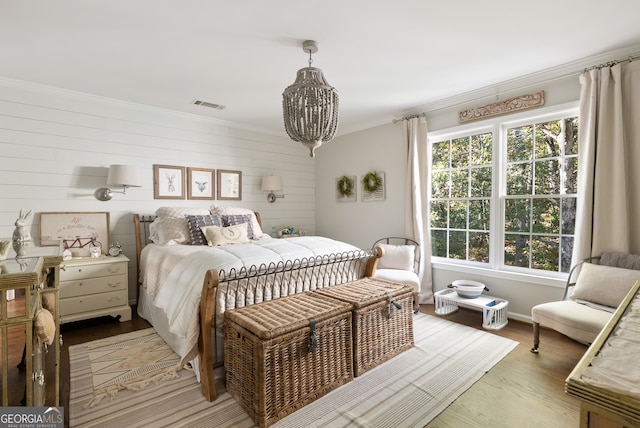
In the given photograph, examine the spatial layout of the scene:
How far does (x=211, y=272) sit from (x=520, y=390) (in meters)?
2.22

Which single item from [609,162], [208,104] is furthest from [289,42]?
[609,162]

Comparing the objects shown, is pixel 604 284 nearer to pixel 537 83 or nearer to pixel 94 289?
pixel 537 83

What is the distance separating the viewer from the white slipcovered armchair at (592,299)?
7.57ft

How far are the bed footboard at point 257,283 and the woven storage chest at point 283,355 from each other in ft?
0.37

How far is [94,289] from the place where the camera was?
3.26m

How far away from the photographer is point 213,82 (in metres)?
3.27

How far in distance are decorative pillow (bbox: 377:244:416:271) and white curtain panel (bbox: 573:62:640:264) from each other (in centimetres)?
160

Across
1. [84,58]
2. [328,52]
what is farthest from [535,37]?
[84,58]

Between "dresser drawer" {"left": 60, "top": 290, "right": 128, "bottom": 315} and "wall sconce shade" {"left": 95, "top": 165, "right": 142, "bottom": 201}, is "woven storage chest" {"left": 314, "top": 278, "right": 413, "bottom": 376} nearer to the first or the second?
"dresser drawer" {"left": 60, "top": 290, "right": 128, "bottom": 315}

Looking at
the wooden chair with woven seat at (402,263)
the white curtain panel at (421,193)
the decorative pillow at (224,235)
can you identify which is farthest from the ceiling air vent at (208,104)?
the wooden chair with woven seat at (402,263)

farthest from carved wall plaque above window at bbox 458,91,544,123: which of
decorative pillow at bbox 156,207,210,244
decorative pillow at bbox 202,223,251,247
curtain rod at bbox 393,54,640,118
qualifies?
decorative pillow at bbox 156,207,210,244

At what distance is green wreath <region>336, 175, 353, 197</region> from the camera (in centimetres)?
505

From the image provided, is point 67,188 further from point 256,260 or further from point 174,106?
point 256,260

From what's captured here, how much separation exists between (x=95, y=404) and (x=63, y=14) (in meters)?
2.58
